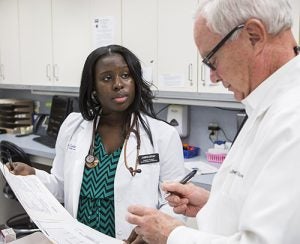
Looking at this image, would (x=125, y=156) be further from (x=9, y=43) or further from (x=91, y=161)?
(x=9, y=43)

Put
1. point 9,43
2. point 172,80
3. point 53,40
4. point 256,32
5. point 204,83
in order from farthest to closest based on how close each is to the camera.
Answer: point 9,43 < point 53,40 < point 172,80 < point 204,83 < point 256,32

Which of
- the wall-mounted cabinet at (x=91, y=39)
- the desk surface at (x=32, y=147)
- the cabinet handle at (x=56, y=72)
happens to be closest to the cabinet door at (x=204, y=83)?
the wall-mounted cabinet at (x=91, y=39)

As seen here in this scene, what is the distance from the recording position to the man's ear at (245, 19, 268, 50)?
2.30 feet

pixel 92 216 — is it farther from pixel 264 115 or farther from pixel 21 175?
pixel 264 115

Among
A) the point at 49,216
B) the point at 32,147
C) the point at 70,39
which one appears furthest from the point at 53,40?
the point at 49,216

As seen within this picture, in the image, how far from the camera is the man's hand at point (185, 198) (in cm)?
98

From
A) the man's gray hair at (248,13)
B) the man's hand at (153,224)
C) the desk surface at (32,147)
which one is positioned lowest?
the desk surface at (32,147)

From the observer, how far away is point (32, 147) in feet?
9.19

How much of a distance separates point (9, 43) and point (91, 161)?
96.5 inches

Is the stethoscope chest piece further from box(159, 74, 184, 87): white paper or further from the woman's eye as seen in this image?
box(159, 74, 184, 87): white paper

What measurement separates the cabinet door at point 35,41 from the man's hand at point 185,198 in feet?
7.83

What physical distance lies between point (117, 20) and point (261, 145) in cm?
212

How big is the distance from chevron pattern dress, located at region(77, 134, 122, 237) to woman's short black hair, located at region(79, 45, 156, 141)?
0.23 m

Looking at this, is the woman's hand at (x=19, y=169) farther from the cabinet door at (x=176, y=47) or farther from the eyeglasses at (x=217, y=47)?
the cabinet door at (x=176, y=47)
